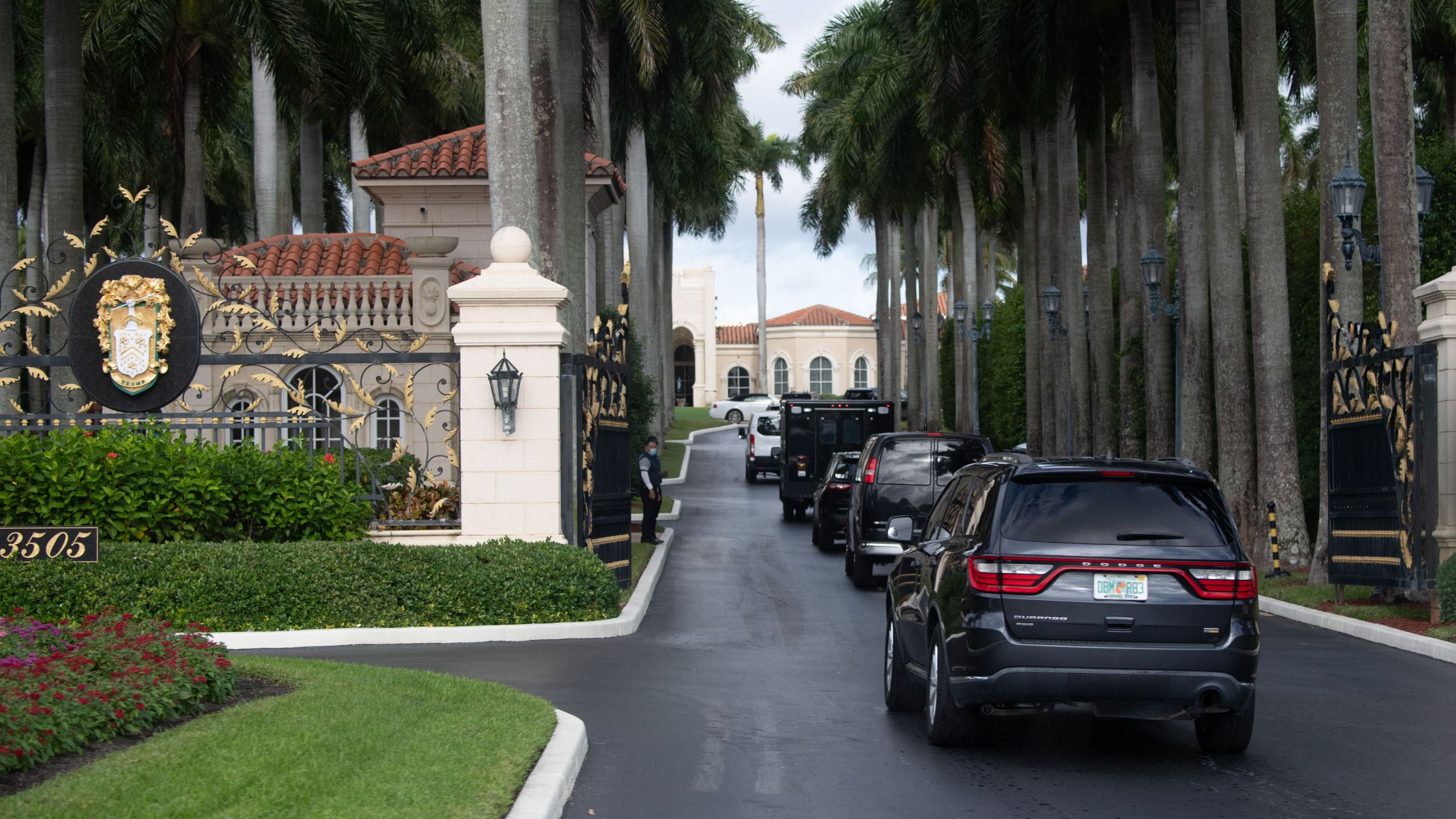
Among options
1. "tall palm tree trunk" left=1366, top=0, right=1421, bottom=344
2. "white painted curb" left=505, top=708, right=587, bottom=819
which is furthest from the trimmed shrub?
"tall palm tree trunk" left=1366, top=0, right=1421, bottom=344

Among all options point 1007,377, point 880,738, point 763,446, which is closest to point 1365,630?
point 880,738

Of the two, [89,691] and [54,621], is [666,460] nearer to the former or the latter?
[54,621]

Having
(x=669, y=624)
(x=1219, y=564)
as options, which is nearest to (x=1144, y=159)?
(x=669, y=624)

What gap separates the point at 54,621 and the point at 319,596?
91.7 inches

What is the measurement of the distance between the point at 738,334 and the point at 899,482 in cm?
8038

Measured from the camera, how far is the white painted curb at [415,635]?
12891 millimetres

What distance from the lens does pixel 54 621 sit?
41.7ft

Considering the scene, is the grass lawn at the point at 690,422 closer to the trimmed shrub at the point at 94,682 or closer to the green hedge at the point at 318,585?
the green hedge at the point at 318,585

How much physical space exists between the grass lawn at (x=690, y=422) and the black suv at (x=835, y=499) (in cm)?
3754

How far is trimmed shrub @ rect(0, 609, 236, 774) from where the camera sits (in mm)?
6805

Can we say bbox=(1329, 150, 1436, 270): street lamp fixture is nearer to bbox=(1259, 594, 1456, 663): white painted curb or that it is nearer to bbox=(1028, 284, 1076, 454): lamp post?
bbox=(1259, 594, 1456, 663): white painted curb

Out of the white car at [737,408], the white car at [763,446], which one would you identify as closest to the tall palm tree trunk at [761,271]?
the white car at [737,408]

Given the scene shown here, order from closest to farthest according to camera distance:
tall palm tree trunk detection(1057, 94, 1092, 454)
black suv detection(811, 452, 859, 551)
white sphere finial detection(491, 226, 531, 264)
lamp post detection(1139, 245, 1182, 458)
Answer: white sphere finial detection(491, 226, 531, 264), lamp post detection(1139, 245, 1182, 458), black suv detection(811, 452, 859, 551), tall palm tree trunk detection(1057, 94, 1092, 454)

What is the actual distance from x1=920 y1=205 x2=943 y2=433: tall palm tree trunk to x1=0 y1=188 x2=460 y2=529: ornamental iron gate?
79.2 feet
